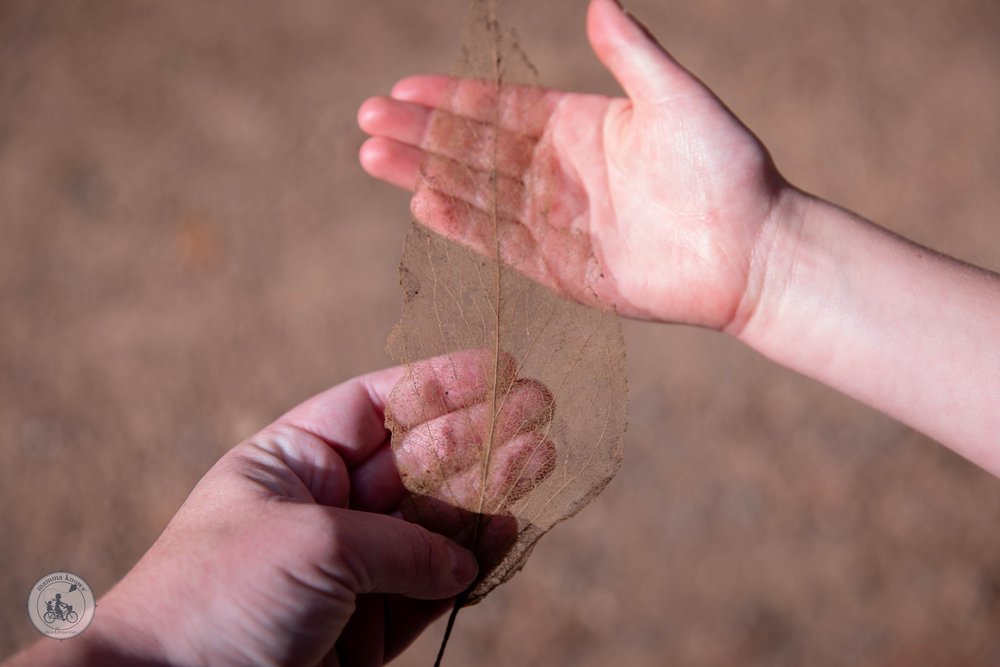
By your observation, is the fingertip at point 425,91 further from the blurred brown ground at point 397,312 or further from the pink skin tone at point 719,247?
the blurred brown ground at point 397,312

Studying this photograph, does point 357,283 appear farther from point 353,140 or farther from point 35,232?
point 35,232

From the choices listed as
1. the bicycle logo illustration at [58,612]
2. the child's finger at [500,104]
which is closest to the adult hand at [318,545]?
the bicycle logo illustration at [58,612]

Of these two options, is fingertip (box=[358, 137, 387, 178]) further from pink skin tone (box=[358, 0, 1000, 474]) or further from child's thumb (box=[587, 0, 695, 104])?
child's thumb (box=[587, 0, 695, 104])

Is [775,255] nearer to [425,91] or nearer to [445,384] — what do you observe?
[445,384]

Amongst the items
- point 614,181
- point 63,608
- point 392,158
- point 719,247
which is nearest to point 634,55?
point 614,181

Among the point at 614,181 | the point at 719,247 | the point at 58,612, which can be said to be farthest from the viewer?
the point at 614,181

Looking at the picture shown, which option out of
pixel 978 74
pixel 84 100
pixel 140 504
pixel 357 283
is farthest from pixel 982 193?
pixel 84 100
